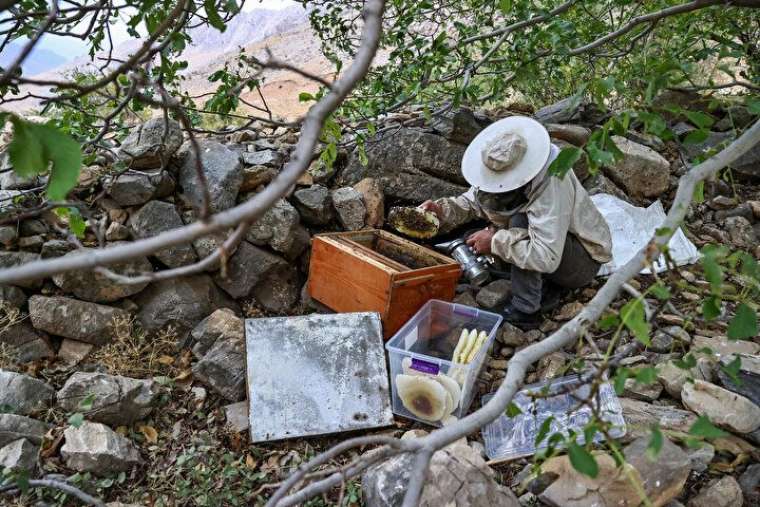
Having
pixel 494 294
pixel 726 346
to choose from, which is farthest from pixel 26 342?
pixel 726 346

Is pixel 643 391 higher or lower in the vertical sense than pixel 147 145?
lower

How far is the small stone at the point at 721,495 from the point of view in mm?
2400

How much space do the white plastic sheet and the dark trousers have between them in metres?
0.49

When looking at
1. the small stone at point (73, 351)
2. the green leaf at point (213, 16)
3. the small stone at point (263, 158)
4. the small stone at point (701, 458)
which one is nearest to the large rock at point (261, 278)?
the small stone at point (263, 158)

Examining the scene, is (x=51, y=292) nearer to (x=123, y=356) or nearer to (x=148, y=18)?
(x=123, y=356)

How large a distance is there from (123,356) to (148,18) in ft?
6.03

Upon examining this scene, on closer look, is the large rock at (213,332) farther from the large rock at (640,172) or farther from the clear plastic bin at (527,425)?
the large rock at (640,172)

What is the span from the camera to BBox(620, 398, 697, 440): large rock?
2.72 metres

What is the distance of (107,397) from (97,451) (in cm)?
31

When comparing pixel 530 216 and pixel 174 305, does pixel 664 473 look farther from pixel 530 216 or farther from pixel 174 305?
pixel 174 305

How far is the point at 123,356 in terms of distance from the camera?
324 cm

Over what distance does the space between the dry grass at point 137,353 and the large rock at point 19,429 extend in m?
0.49

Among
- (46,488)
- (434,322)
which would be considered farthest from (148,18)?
(434,322)

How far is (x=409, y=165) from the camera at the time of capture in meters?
4.43
